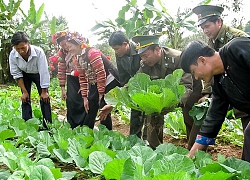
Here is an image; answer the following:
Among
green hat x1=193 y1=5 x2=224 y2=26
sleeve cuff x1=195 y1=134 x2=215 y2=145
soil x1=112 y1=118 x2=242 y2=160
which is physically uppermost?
green hat x1=193 y1=5 x2=224 y2=26

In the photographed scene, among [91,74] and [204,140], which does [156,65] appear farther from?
[204,140]

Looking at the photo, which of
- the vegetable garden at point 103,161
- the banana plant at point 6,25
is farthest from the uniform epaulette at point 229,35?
the banana plant at point 6,25

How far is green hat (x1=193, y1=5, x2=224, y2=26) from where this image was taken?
9.12ft

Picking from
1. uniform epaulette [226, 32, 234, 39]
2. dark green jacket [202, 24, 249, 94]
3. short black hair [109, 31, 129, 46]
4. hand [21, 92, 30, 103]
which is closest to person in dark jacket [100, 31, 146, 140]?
short black hair [109, 31, 129, 46]

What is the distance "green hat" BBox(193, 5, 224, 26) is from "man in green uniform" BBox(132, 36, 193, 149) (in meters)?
0.41

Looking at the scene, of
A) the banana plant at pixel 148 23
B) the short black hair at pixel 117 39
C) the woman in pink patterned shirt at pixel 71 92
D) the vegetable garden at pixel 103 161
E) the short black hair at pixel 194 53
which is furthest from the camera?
the banana plant at pixel 148 23

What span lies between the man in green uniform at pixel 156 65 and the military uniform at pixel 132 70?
0.64 ft

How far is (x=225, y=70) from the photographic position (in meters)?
1.69

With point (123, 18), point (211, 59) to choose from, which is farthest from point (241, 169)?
point (123, 18)

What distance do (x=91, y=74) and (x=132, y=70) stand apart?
430 millimetres

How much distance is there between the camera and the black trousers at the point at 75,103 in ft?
Result: 11.3

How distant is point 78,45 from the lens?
9.96ft

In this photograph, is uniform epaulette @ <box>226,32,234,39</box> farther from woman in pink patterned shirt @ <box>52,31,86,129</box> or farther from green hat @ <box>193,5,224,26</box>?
woman in pink patterned shirt @ <box>52,31,86,129</box>

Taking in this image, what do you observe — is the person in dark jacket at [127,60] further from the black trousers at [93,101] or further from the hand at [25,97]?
the hand at [25,97]
